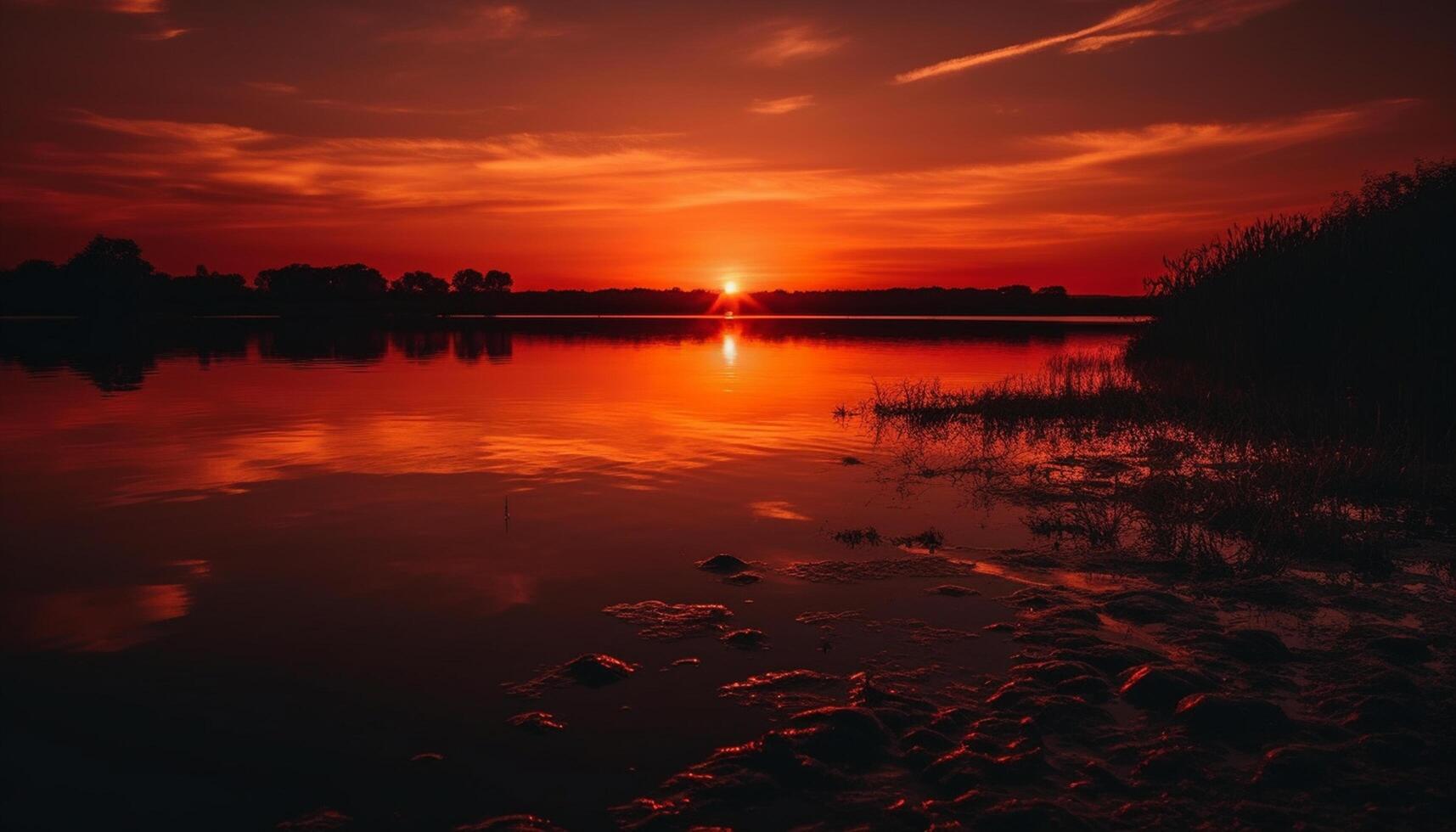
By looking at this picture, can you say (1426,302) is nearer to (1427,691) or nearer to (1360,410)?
(1360,410)

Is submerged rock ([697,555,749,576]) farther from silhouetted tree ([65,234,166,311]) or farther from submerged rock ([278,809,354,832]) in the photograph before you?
silhouetted tree ([65,234,166,311])

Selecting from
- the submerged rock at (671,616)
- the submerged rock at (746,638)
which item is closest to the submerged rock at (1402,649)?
the submerged rock at (746,638)

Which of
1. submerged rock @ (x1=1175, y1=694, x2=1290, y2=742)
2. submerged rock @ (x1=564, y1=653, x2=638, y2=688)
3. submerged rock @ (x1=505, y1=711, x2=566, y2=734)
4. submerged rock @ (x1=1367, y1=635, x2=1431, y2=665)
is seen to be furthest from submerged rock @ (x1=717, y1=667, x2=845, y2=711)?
submerged rock @ (x1=1367, y1=635, x2=1431, y2=665)

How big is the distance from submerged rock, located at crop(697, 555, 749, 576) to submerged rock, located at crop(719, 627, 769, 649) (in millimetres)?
2331

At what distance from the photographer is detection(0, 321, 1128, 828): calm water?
687cm

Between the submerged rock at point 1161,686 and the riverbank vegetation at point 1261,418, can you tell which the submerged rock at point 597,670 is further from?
the riverbank vegetation at point 1261,418

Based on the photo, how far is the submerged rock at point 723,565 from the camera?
39.6ft

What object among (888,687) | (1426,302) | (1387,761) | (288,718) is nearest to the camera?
(1387,761)

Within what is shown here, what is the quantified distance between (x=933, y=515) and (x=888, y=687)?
7780 millimetres

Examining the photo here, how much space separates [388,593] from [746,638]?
5.11 metres

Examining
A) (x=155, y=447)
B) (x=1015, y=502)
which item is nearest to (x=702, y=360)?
(x=155, y=447)

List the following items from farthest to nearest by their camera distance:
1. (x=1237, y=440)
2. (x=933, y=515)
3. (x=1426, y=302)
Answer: (x=1426, y=302) → (x=1237, y=440) → (x=933, y=515)

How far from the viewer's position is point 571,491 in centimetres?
1736

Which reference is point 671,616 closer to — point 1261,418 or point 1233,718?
point 1233,718
